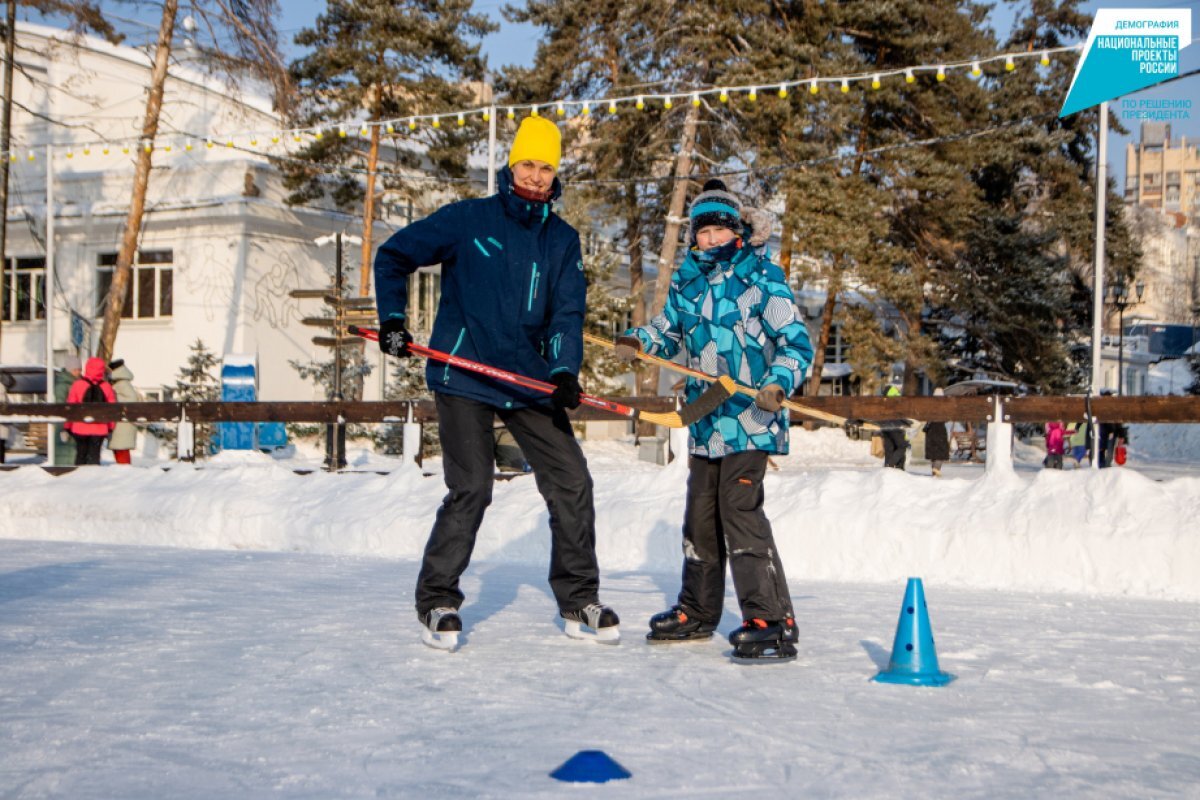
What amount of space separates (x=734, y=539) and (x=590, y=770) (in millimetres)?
1731

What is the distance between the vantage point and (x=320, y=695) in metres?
3.69

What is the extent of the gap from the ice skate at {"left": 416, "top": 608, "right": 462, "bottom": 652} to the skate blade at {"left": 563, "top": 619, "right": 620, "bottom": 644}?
1.57 feet

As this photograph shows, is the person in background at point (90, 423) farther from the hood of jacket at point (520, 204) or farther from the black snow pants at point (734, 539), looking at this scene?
the black snow pants at point (734, 539)

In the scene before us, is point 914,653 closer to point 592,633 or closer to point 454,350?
point 592,633

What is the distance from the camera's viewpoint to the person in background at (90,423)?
44.7 ft

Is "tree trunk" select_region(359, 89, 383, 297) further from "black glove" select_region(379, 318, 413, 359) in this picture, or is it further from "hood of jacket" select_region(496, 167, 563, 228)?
"black glove" select_region(379, 318, 413, 359)

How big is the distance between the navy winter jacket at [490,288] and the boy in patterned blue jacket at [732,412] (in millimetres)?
338

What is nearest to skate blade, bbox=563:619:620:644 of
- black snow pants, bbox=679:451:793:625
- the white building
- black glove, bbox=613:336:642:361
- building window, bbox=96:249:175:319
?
black snow pants, bbox=679:451:793:625

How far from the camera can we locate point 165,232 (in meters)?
28.6

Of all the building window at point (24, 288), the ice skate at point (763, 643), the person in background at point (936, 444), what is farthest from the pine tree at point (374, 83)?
the ice skate at point (763, 643)

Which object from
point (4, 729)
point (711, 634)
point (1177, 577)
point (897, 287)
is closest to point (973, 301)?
point (897, 287)

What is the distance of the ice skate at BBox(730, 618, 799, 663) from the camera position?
432 cm

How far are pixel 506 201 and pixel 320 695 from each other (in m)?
1.91

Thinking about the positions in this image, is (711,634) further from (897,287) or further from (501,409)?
(897,287)
